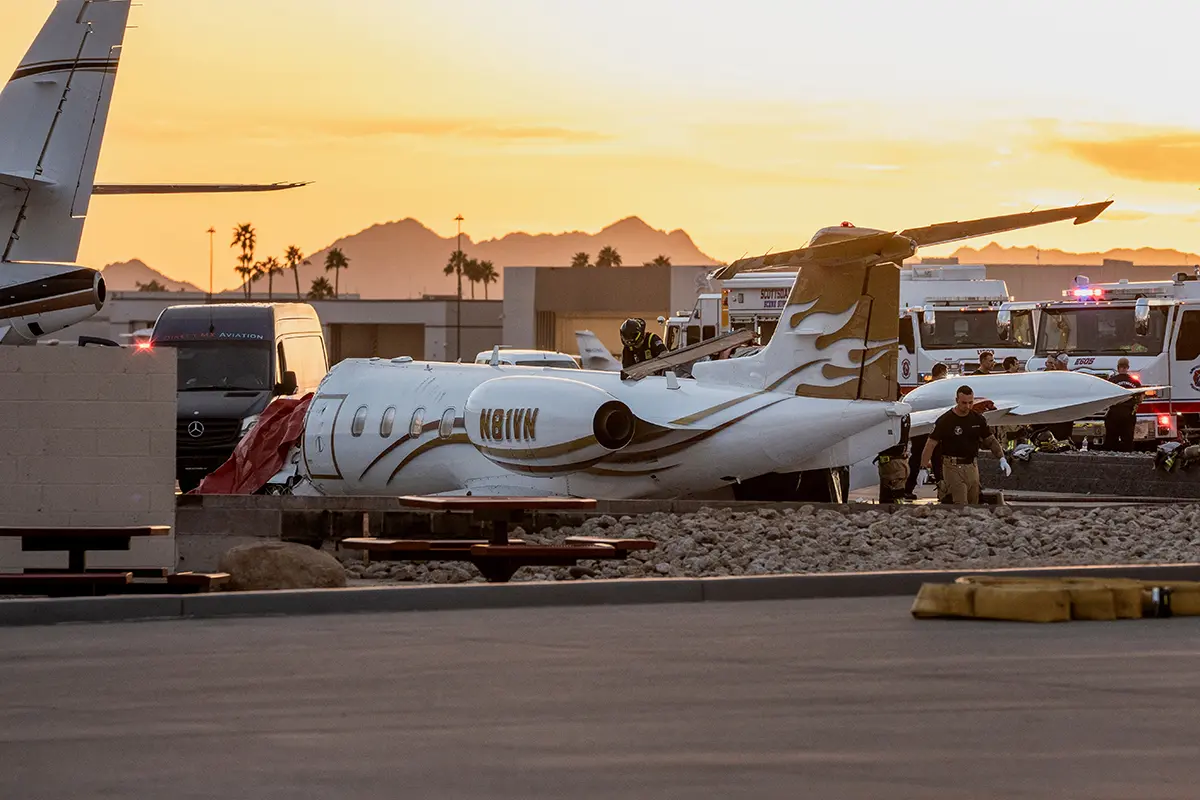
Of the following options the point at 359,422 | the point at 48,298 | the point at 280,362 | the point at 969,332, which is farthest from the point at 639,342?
the point at 969,332

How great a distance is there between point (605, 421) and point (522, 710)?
12.5 meters

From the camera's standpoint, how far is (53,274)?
2675 centimetres

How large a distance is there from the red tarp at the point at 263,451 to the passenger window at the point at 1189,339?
15.7m

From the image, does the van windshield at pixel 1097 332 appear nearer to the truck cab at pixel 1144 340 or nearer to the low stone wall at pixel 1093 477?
the truck cab at pixel 1144 340

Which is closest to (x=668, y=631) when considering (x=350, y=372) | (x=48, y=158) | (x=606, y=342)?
(x=350, y=372)

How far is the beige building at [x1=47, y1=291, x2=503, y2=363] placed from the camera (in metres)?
120

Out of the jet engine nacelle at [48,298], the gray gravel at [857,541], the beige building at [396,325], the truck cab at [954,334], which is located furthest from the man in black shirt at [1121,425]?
the beige building at [396,325]

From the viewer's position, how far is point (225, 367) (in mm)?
33875

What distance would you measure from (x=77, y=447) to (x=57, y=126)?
525 inches

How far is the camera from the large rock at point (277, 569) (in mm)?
16094

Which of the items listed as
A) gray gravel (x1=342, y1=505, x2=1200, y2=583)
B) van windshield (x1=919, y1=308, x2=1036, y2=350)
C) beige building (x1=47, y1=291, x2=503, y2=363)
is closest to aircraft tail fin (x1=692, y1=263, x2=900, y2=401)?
gray gravel (x1=342, y1=505, x2=1200, y2=583)

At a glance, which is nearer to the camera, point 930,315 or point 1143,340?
point 1143,340

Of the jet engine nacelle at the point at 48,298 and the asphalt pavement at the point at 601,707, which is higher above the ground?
the jet engine nacelle at the point at 48,298

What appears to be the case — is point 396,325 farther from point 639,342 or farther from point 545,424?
point 545,424
